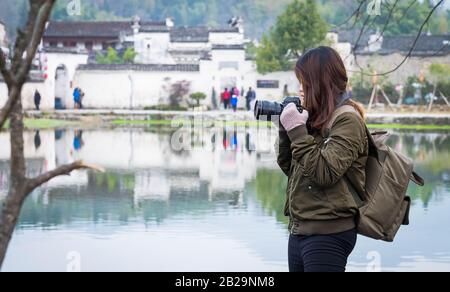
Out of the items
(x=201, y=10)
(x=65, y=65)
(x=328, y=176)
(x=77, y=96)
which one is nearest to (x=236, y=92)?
(x=77, y=96)

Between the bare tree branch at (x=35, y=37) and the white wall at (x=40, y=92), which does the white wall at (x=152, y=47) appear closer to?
the white wall at (x=40, y=92)

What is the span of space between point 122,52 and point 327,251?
3358cm

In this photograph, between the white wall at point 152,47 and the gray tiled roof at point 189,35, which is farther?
the gray tiled roof at point 189,35

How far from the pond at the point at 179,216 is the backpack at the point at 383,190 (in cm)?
292

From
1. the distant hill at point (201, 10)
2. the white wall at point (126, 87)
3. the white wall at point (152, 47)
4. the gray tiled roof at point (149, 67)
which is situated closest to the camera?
the white wall at point (126, 87)

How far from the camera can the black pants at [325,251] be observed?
2.78 m

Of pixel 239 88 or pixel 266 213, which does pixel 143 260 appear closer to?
pixel 266 213

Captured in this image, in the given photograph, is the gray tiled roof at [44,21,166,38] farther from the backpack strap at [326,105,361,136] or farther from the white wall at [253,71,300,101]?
the backpack strap at [326,105,361,136]

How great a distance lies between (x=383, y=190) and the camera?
9.40 feet

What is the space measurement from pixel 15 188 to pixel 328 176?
756mm

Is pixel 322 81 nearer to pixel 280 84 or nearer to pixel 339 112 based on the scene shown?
pixel 339 112

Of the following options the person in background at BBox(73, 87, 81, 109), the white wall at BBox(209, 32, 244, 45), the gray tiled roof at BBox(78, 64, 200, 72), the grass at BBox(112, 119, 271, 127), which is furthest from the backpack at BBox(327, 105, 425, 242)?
the white wall at BBox(209, 32, 244, 45)

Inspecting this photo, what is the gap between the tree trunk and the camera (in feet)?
7.97

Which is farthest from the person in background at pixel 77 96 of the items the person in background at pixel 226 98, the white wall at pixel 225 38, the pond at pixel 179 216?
the pond at pixel 179 216
